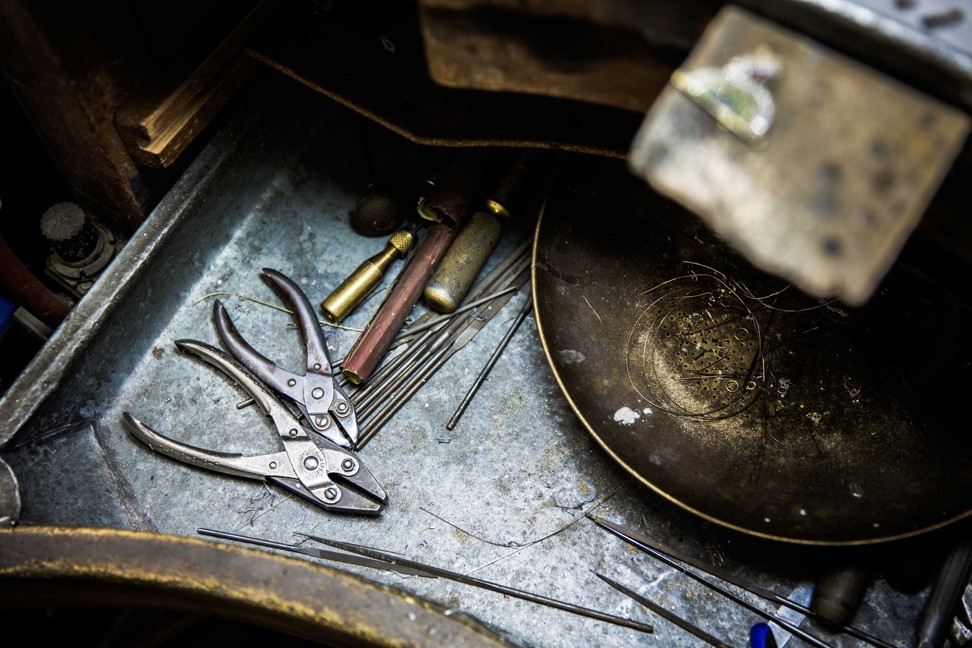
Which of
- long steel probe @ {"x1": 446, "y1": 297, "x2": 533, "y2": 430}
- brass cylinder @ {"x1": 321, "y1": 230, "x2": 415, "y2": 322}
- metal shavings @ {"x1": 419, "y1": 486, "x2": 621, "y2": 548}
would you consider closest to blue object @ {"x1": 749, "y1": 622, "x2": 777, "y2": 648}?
metal shavings @ {"x1": 419, "y1": 486, "x2": 621, "y2": 548}

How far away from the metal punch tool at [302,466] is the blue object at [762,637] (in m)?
0.88

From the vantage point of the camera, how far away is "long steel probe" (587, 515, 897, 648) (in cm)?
165

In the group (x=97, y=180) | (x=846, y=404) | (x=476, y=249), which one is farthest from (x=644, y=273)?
(x=97, y=180)

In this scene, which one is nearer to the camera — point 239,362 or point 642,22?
point 642,22

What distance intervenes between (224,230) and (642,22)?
4.33 ft

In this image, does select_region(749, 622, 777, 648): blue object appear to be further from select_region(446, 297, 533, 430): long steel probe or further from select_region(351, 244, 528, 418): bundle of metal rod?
select_region(351, 244, 528, 418): bundle of metal rod

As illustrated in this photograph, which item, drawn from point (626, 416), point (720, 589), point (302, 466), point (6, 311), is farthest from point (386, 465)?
point (6, 311)

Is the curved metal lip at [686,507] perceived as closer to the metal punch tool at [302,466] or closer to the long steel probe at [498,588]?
the long steel probe at [498,588]

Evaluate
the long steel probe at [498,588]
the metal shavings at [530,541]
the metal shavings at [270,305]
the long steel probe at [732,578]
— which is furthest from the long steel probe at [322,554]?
the metal shavings at [270,305]

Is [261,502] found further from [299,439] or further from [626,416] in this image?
[626,416]

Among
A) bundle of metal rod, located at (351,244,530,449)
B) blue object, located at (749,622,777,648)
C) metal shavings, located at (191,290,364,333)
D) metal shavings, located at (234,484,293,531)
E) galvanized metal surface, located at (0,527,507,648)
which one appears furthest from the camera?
metal shavings, located at (191,290,364,333)

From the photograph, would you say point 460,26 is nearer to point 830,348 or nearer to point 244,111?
point 244,111

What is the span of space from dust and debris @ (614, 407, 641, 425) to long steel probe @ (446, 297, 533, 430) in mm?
347

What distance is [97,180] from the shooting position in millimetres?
1844
